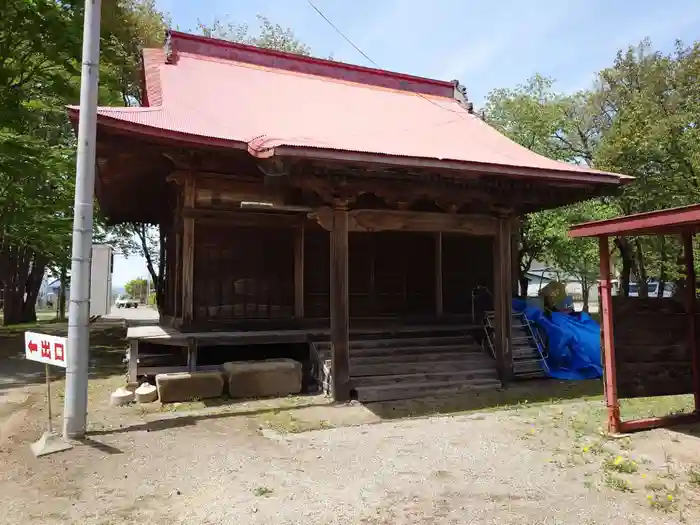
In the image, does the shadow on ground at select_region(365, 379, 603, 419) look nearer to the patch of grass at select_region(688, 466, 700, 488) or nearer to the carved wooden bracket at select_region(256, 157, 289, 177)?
the patch of grass at select_region(688, 466, 700, 488)

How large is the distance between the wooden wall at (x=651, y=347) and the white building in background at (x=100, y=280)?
5445mm

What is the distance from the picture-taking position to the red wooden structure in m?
5.27

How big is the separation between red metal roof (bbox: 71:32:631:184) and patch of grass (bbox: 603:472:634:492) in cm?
411

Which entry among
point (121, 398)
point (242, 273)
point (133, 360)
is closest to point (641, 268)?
point (242, 273)

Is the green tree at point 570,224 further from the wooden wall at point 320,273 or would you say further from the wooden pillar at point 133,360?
the wooden pillar at point 133,360

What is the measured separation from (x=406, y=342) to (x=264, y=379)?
2639 mm

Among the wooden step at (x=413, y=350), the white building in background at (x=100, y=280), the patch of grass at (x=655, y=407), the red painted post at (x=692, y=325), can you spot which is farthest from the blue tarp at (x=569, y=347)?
the white building in background at (x=100, y=280)

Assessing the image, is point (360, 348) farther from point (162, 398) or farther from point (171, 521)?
point (171, 521)

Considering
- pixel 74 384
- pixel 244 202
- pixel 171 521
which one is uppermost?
pixel 244 202

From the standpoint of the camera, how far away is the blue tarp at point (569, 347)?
9758 mm

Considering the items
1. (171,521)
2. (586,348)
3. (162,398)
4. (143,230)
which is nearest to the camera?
(171,521)

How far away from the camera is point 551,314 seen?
36.4 ft

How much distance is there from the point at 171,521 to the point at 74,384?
2456 millimetres

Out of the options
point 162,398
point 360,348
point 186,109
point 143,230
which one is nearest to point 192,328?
point 162,398
